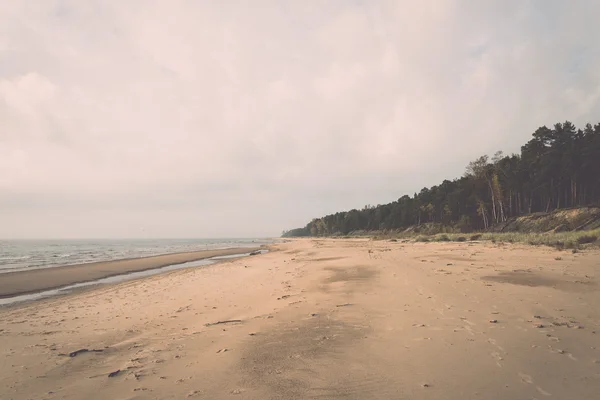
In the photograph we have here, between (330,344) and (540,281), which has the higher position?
(540,281)

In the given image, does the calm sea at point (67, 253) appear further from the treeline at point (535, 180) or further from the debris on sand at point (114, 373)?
the treeline at point (535, 180)

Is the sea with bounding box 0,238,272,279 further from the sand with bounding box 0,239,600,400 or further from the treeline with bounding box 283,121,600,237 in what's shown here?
the treeline with bounding box 283,121,600,237

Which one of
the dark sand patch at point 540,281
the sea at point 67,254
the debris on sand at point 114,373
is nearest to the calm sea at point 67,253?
the sea at point 67,254

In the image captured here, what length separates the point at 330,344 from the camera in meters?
5.69

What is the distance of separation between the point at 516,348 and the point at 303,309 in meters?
5.03

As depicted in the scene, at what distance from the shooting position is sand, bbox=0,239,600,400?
4.16m

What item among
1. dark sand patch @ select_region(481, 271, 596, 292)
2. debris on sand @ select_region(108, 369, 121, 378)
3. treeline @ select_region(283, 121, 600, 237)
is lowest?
debris on sand @ select_region(108, 369, 121, 378)

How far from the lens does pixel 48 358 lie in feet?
19.8

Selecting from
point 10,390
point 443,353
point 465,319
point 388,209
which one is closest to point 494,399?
point 443,353

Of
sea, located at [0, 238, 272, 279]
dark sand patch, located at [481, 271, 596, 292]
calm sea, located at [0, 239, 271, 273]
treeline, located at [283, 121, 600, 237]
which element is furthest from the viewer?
treeline, located at [283, 121, 600, 237]

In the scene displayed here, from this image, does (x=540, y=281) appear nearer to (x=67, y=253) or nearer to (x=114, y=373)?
(x=114, y=373)

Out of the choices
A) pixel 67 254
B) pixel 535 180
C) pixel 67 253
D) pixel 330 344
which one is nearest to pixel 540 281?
pixel 330 344

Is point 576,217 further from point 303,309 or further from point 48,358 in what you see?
point 48,358

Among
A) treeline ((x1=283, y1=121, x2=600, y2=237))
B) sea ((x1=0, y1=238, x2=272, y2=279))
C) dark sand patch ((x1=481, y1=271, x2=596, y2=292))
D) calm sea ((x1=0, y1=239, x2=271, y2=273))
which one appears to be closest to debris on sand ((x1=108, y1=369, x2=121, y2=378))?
dark sand patch ((x1=481, y1=271, x2=596, y2=292))
